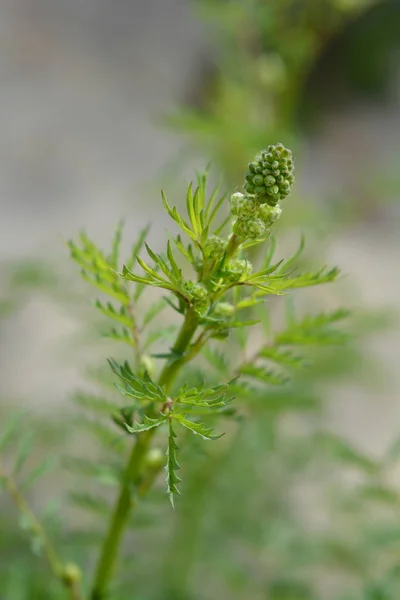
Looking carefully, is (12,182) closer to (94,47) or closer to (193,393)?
(94,47)

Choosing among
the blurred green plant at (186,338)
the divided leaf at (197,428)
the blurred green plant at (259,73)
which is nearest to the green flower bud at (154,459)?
the blurred green plant at (186,338)

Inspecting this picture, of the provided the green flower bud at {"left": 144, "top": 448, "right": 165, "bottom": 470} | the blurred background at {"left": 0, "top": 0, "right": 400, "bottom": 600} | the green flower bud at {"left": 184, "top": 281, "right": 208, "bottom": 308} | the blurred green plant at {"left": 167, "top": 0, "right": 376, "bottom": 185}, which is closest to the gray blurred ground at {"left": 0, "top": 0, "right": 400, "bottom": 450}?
the blurred background at {"left": 0, "top": 0, "right": 400, "bottom": 600}

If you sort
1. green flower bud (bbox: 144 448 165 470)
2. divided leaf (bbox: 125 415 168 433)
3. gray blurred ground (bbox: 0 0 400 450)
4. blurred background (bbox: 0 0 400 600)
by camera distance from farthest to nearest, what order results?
gray blurred ground (bbox: 0 0 400 450) → blurred background (bbox: 0 0 400 600) → green flower bud (bbox: 144 448 165 470) → divided leaf (bbox: 125 415 168 433)

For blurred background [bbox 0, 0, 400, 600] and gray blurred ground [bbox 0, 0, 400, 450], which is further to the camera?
gray blurred ground [bbox 0, 0, 400, 450]

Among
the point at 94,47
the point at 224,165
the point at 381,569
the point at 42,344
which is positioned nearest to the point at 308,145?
the point at 94,47

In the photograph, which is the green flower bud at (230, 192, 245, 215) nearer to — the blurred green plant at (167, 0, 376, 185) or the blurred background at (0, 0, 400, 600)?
the blurred background at (0, 0, 400, 600)

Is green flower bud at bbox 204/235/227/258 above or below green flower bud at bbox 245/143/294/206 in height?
below

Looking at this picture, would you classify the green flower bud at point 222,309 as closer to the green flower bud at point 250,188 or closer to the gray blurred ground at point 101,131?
the green flower bud at point 250,188

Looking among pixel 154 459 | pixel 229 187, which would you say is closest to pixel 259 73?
pixel 229 187
